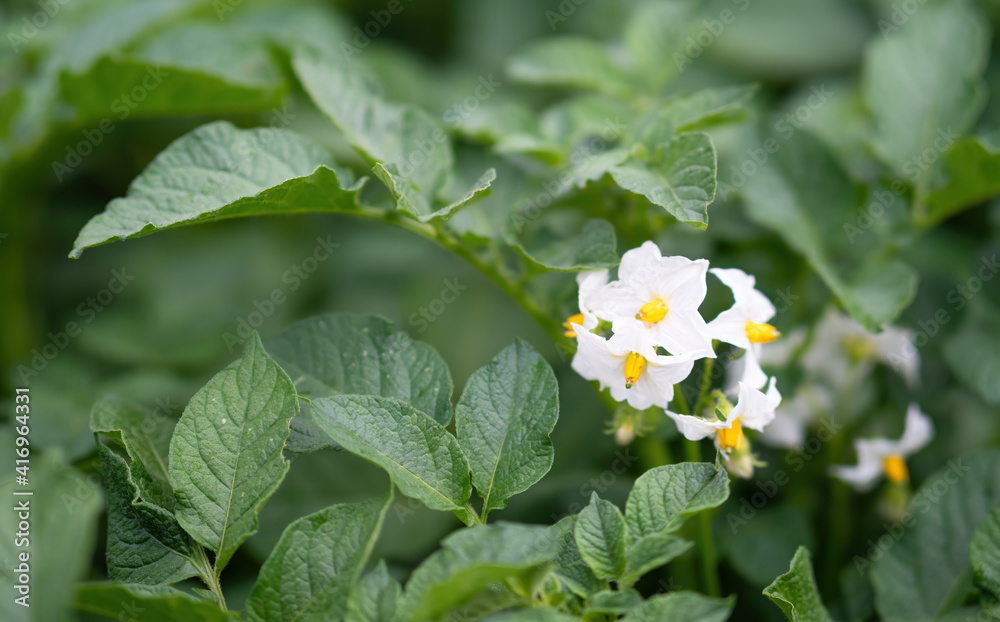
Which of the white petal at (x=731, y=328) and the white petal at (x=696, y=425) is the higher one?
the white petal at (x=731, y=328)

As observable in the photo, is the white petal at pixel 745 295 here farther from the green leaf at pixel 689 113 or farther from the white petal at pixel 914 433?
the white petal at pixel 914 433

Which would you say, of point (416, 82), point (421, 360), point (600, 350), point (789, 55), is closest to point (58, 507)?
point (421, 360)

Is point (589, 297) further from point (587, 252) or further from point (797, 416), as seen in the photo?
point (797, 416)

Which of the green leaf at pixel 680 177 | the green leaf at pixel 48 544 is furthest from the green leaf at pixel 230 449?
the green leaf at pixel 680 177

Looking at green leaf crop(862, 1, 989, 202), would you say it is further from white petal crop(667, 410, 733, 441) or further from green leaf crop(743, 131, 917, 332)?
white petal crop(667, 410, 733, 441)

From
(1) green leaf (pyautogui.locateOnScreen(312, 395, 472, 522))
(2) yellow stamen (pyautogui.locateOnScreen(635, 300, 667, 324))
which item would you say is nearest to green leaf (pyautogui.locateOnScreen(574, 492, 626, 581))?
(1) green leaf (pyautogui.locateOnScreen(312, 395, 472, 522))
